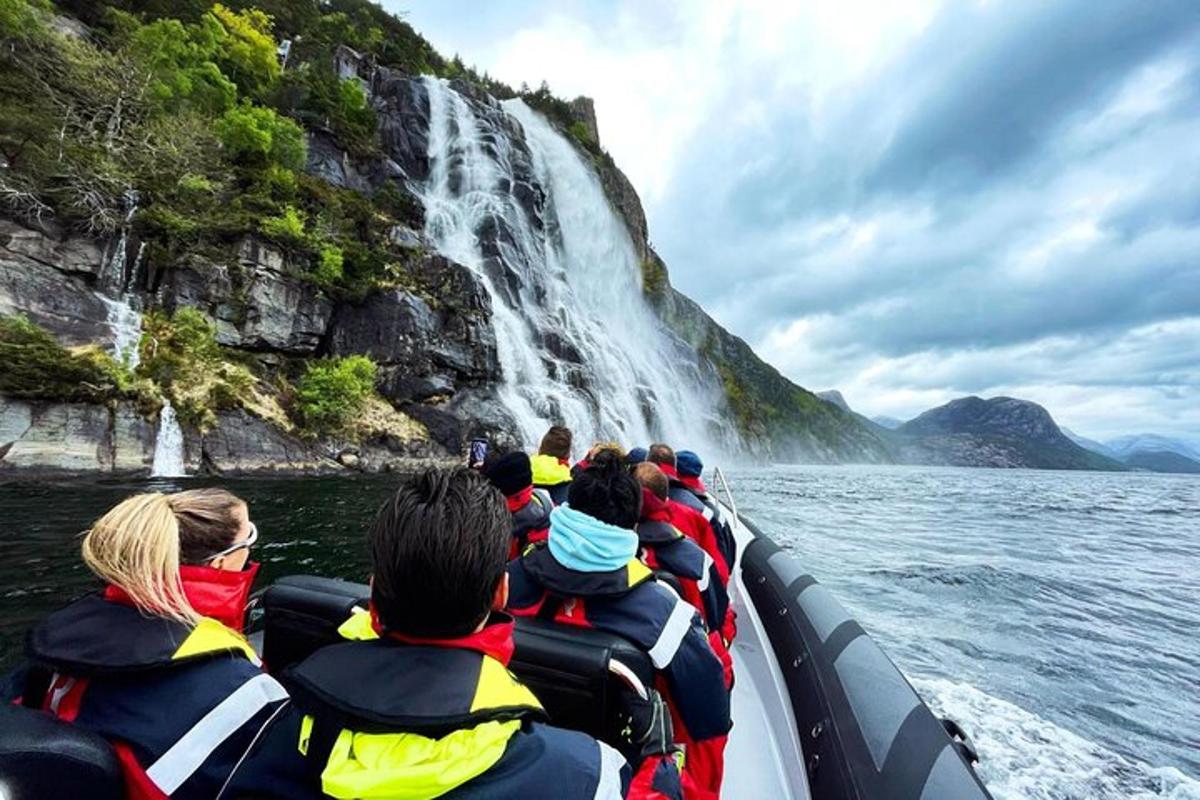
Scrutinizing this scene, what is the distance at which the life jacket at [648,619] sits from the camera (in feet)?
6.05

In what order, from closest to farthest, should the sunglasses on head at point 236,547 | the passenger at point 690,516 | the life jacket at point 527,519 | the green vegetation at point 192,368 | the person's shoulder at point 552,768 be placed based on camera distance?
the person's shoulder at point 552,768 < the sunglasses on head at point 236,547 < the life jacket at point 527,519 < the passenger at point 690,516 < the green vegetation at point 192,368

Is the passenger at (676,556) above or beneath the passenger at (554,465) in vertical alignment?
beneath

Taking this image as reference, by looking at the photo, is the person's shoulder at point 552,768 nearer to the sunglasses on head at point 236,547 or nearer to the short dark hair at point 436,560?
the short dark hair at point 436,560

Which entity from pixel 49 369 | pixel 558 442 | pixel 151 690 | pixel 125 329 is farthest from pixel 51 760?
pixel 125 329

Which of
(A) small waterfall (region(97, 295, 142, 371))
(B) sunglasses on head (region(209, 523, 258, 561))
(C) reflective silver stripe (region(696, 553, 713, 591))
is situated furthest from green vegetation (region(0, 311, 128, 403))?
(C) reflective silver stripe (region(696, 553, 713, 591))

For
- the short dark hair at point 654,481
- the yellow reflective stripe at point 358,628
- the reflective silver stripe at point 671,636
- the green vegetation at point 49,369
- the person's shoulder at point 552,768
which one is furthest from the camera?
the green vegetation at point 49,369

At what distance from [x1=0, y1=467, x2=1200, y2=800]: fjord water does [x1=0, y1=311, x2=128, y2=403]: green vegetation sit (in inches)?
113

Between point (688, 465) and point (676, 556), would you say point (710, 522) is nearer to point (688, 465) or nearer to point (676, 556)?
point (688, 465)

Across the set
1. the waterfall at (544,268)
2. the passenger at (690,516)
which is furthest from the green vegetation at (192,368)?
the passenger at (690,516)

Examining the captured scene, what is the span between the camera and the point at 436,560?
107 centimetres

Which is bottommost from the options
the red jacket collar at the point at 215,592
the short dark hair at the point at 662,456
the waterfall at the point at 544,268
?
the red jacket collar at the point at 215,592

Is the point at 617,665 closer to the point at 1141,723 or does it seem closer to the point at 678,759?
the point at 678,759

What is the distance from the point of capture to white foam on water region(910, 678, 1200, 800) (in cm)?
328

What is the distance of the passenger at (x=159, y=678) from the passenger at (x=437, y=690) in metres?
0.26
